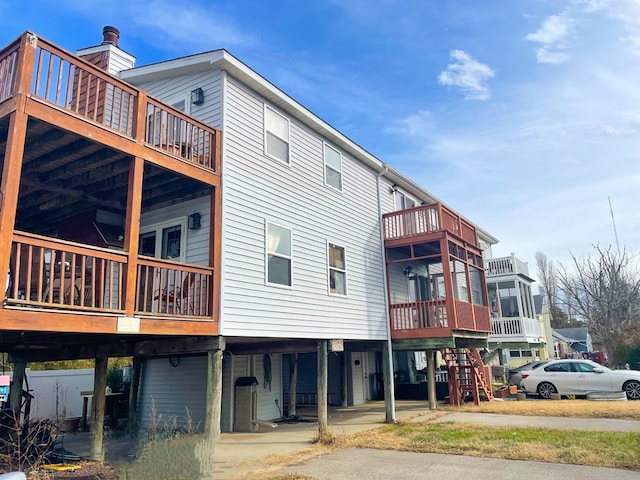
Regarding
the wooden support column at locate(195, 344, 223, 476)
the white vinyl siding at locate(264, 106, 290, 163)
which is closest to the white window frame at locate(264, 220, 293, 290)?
the white vinyl siding at locate(264, 106, 290, 163)

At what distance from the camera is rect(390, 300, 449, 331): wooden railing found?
43.8 feet

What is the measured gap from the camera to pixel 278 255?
1022 cm

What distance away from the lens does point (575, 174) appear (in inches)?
792

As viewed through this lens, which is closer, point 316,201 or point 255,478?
point 255,478

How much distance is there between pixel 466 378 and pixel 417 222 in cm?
628

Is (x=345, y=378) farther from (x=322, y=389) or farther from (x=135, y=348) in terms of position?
(x=135, y=348)

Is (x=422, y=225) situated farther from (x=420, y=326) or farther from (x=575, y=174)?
(x=575, y=174)

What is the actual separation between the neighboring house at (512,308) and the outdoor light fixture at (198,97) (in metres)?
18.6

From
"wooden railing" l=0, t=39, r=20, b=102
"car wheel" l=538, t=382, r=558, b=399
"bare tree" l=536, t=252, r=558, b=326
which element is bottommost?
"car wheel" l=538, t=382, r=558, b=399

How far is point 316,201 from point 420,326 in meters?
5.04

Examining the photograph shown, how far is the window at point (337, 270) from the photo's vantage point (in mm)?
12141

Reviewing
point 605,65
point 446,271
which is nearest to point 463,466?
point 446,271

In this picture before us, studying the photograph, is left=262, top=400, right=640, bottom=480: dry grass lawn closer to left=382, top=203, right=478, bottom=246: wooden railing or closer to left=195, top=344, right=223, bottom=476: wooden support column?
left=195, top=344, right=223, bottom=476: wooden support column

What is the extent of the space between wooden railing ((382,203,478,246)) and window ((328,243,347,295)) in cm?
286
